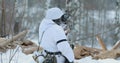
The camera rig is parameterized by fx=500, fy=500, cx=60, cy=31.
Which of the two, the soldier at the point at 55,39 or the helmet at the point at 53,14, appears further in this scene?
the helmet at the point at 53,14

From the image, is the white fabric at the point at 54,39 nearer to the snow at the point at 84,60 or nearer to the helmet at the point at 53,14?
the helmet at the point at 53,14

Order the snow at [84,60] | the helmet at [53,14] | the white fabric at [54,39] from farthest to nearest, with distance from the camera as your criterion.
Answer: the snow at [84,60]
the helmet at [53,14]
the white fabric at [54,39]

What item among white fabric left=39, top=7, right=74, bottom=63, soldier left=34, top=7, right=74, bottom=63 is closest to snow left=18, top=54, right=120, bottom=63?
soldier left=34, top=7, right=74, bottom=63

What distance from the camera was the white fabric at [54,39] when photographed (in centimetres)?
813

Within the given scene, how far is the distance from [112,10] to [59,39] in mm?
42082

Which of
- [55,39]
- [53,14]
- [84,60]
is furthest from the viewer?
[84,60]

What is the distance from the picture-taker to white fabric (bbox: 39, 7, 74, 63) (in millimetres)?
8133

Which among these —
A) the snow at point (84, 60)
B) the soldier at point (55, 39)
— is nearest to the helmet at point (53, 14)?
the soldier at point (55, 39)

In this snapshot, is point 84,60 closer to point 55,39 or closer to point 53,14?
point 53,14

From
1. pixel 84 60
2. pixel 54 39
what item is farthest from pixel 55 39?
pixel 84 60

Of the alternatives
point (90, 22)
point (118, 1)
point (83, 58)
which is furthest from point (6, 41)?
point (90, 22)

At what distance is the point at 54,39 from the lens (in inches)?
322

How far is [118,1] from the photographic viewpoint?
36.2 metres

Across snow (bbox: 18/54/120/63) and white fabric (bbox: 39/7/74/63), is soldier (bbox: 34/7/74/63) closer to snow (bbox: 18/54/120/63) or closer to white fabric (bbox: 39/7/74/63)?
white fabric (bbox: 39/7/74/63)
